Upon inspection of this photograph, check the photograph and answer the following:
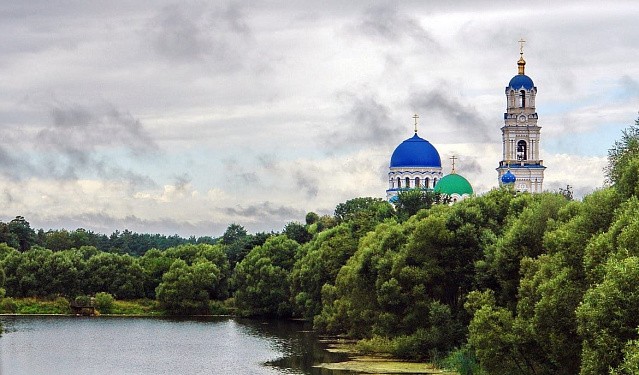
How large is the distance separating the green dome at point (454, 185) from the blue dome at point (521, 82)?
2405 centimetres

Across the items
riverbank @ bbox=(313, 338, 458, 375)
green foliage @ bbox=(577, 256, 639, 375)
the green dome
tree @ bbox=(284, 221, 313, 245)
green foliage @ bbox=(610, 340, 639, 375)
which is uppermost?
Result: the green dome

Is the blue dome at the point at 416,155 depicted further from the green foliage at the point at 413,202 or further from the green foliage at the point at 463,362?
the green foliage at the point at 463,362

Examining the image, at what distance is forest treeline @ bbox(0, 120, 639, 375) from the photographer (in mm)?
34969

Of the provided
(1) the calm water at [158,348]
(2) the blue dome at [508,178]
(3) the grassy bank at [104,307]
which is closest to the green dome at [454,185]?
(2) the blue dome at [508,178]

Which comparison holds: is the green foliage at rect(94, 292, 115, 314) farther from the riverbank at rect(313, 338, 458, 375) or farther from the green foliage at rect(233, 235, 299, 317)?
the riverbank at rect(313, 338, 458, 375)

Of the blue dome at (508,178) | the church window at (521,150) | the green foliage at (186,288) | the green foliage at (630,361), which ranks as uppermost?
the church window at (521,150)

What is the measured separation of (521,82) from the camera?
526ft

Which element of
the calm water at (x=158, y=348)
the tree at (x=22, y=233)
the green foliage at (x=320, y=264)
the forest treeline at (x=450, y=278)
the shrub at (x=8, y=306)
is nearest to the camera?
the forest treeline at (x=450, y=278)

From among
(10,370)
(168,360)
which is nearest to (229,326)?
(168,360)

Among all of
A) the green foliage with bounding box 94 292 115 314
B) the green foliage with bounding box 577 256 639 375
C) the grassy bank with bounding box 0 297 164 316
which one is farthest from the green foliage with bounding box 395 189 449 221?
the green foliage with bounding box 577 256 639 375

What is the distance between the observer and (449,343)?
59.8 metres

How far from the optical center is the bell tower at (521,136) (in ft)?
511

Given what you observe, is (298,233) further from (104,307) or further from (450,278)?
(450,278)

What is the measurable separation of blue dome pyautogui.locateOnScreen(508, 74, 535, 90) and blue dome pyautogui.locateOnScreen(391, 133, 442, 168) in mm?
17534
